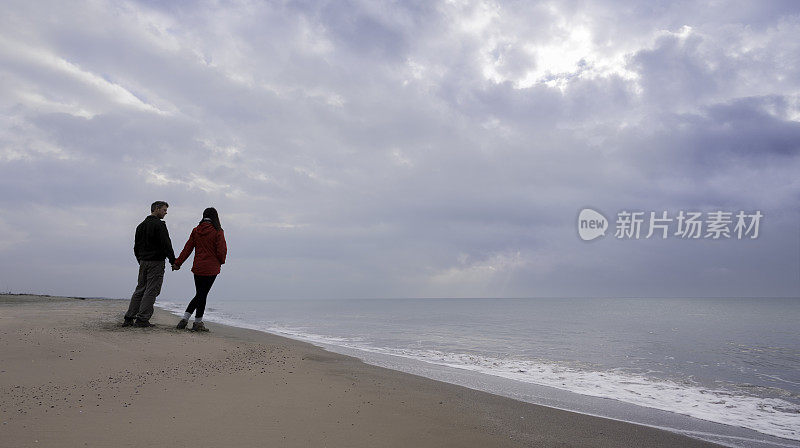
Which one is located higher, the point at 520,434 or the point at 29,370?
the point at 520,434

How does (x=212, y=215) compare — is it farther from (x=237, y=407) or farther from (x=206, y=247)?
(x=237, y=407)

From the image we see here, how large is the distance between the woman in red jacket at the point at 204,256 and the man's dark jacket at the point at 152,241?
44cm

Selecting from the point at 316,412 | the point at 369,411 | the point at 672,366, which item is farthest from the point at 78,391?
the point at 672,366

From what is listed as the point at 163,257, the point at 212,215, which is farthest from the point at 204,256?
the point at 212,215

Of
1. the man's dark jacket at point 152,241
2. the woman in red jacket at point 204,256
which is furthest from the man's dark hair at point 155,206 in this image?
the woman in red jacket at point 204,256

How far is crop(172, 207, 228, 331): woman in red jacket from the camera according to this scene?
8125mm

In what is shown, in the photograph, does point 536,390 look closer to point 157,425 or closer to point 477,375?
point 477,375

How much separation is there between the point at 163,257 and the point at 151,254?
0.20 metres

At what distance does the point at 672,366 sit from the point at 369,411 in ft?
29.0

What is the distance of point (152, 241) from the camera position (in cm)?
766

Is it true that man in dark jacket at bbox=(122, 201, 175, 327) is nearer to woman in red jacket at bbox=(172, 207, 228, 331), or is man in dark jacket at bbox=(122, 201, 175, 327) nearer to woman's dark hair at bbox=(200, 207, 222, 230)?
woman in red jacket at bbox=(172, 207, 228, 331)

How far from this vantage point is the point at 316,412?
11.3 feet

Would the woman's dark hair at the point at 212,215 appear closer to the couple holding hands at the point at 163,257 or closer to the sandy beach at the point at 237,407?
the couple holding hands at the point at 163,257

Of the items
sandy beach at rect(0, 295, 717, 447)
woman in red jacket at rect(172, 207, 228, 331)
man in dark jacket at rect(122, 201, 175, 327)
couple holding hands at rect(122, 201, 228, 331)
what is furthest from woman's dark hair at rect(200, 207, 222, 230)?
sandy beach at rect(0, 295, 717, 447)
